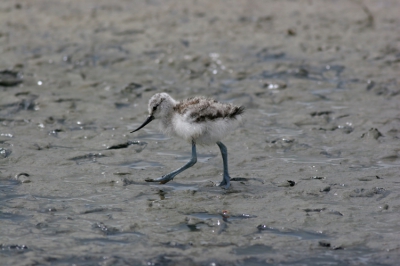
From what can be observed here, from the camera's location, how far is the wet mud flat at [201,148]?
4719 millimetres

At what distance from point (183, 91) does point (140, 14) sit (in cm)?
331

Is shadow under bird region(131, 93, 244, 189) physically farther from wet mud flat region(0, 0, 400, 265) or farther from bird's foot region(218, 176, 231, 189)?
wet mud flat region(0, 0, 400, 265)

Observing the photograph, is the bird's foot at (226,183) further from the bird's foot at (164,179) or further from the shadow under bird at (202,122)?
the bird's foot at (164,179)

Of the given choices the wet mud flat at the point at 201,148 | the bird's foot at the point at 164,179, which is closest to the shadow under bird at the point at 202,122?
the bird's foot at the point at 164,179

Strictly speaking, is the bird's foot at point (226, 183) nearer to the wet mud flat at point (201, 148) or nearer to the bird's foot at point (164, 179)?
the wet mud flat at point (201, 148)

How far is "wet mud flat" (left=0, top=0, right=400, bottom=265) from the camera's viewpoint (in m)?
4.72

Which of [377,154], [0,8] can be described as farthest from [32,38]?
[377,154]

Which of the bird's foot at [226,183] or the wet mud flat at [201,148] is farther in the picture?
the bird's foot at [226,183]

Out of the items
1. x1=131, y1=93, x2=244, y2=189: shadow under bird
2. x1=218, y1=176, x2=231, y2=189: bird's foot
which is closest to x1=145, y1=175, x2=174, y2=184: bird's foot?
x1=131, y1=93, x2=244, y2=189: shadow under bird

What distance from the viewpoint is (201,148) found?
6.82 metres

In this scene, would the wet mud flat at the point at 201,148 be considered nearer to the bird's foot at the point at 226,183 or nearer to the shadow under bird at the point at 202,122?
the bird's foot at the point at 226,183

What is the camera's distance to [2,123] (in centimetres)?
A: 737

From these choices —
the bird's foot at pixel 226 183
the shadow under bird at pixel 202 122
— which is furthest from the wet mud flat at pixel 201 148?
the shadow under bird at pixel 202 122

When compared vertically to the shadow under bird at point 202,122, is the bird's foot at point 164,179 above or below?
below
